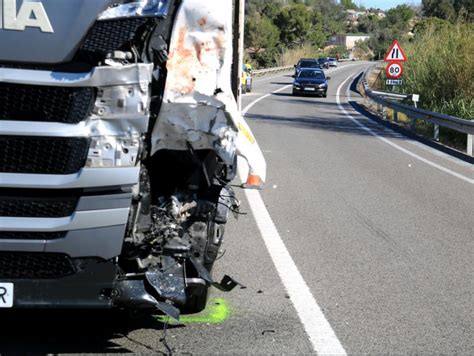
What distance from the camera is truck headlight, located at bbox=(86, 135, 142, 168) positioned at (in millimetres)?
3701

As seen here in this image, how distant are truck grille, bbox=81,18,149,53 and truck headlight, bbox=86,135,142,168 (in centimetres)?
47

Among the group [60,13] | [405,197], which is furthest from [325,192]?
[60,13]

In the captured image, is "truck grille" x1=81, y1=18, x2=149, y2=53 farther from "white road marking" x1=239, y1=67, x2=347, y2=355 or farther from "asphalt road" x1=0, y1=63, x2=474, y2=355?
"asphalt road" x1=0, y1=63, x2=474, y2=355

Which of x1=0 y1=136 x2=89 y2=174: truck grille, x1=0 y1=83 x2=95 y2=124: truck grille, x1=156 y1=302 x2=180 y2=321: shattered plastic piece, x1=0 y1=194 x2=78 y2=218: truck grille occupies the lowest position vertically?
x1=156 y1=302 x2=180 y2=321: shattered plastic piece

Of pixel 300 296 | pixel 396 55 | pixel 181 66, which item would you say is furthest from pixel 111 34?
pixel 396 55

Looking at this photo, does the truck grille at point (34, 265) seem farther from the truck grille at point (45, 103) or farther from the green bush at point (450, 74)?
the green bush at point (450, 74)

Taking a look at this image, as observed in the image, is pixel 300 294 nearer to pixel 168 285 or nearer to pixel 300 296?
pixel 300 296

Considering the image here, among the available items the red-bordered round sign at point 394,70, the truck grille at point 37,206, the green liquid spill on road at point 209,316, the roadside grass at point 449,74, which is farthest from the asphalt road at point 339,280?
the red-bordered round sign at point 394,70

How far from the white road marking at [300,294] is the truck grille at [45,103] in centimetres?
117

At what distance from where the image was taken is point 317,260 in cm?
683

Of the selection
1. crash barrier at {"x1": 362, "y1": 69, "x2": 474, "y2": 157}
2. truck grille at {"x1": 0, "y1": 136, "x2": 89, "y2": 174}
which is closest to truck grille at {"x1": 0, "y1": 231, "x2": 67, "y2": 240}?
truck grille at {"x1": 0, "y1": 136, "x2": 89, "y2": 174}

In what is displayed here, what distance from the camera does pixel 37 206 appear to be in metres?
3.74

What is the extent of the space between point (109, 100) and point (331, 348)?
2251 mm

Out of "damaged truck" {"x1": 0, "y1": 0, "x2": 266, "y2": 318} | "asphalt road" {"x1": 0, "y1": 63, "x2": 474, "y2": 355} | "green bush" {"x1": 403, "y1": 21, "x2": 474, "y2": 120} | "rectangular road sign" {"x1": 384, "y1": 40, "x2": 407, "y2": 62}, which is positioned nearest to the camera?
"damaged truck" {"x1": 0, "y1": 0, "x2": 266, "y2": 318}
